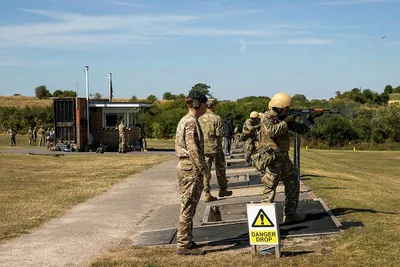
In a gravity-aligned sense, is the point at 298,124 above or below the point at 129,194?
above

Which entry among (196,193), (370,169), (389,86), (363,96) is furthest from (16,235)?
(389,86)

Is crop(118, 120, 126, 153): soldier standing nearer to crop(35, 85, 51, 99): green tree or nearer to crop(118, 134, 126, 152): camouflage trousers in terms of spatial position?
crop(118, 134, 126, 152): camouflage trousers

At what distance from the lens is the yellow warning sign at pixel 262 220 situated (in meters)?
7.07

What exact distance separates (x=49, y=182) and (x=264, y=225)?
1177 centimetres

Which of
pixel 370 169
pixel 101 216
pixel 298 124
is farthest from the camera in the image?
pixel 370 169

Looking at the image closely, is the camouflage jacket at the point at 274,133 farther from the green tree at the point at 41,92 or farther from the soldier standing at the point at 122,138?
the green tree at the point at 41,92

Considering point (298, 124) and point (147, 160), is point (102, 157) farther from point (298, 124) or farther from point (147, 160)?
point (298, 124)

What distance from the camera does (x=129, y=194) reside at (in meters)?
14.5

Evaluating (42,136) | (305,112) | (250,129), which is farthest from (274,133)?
(42,136)

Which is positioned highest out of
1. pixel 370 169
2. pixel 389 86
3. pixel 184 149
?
pixel 389 86

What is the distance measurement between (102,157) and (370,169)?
1414cm

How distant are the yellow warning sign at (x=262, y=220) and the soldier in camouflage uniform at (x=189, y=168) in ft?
3.01

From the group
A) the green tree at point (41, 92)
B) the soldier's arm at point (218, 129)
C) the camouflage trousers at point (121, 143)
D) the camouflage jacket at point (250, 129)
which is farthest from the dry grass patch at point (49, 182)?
the green tree at point (41, 92)

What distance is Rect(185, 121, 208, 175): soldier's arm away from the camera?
7469 mm
